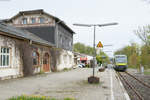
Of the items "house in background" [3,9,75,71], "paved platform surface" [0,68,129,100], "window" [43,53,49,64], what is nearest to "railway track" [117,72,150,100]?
"paved platform surface" [0,68,129,100]

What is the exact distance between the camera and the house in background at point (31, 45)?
1184 cm

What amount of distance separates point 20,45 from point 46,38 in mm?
8839

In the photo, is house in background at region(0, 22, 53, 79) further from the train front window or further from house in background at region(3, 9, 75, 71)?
the train front window

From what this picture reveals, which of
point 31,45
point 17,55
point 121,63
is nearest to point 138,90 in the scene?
point 17,55

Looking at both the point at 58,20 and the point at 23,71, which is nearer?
the point at 23,71

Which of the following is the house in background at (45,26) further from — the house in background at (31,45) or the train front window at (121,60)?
the train front window at (121,60)

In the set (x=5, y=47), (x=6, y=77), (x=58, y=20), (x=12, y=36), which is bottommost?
(x=6, y=77)

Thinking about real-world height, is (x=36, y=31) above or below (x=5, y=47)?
above

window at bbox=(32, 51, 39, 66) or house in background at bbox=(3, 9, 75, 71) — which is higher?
house in background at bbox=(3, 9, 75, 71)

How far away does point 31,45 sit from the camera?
49.2 feet

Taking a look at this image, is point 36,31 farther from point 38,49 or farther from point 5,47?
point 5,47

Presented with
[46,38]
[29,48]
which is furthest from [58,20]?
[29,48]

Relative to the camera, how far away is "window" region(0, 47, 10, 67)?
11.2 meters

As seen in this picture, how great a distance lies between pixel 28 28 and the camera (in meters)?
22.9
